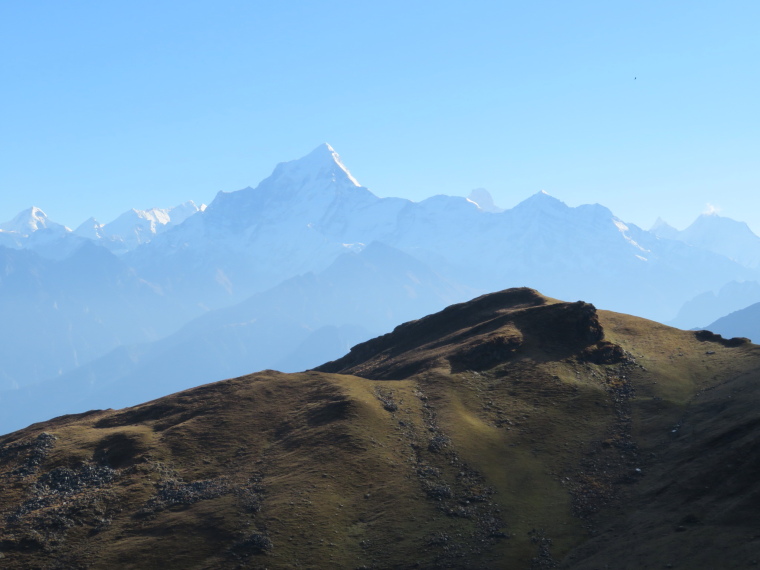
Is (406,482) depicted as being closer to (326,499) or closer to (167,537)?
(326,499)

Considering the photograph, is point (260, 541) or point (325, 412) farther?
point (325, 412)

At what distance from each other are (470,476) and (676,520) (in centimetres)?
2393

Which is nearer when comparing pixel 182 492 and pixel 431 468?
pixel 182 492

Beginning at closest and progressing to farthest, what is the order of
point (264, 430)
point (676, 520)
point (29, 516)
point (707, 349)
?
1. point (676, 520)
2. point (29, 516)
3. point (264, 430)
4. point (707, 349)

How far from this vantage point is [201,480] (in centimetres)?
8594

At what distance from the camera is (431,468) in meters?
86.7

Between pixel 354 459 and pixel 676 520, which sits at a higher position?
pixel 354 459

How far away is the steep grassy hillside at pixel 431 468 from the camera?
71.0 metres

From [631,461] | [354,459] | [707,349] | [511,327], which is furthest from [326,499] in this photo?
[707,349]

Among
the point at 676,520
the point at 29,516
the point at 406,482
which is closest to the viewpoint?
the point at 676,520

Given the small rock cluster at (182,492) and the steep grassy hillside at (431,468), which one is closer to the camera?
the steep grassy hillside at (431,468)

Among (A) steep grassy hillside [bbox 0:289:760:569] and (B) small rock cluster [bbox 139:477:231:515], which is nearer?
(A) steep grassy hillside [bbox 0:289:760:569]

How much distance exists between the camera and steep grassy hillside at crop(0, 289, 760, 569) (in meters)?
71.0

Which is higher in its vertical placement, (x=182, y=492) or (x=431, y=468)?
(x=182, y=492)
